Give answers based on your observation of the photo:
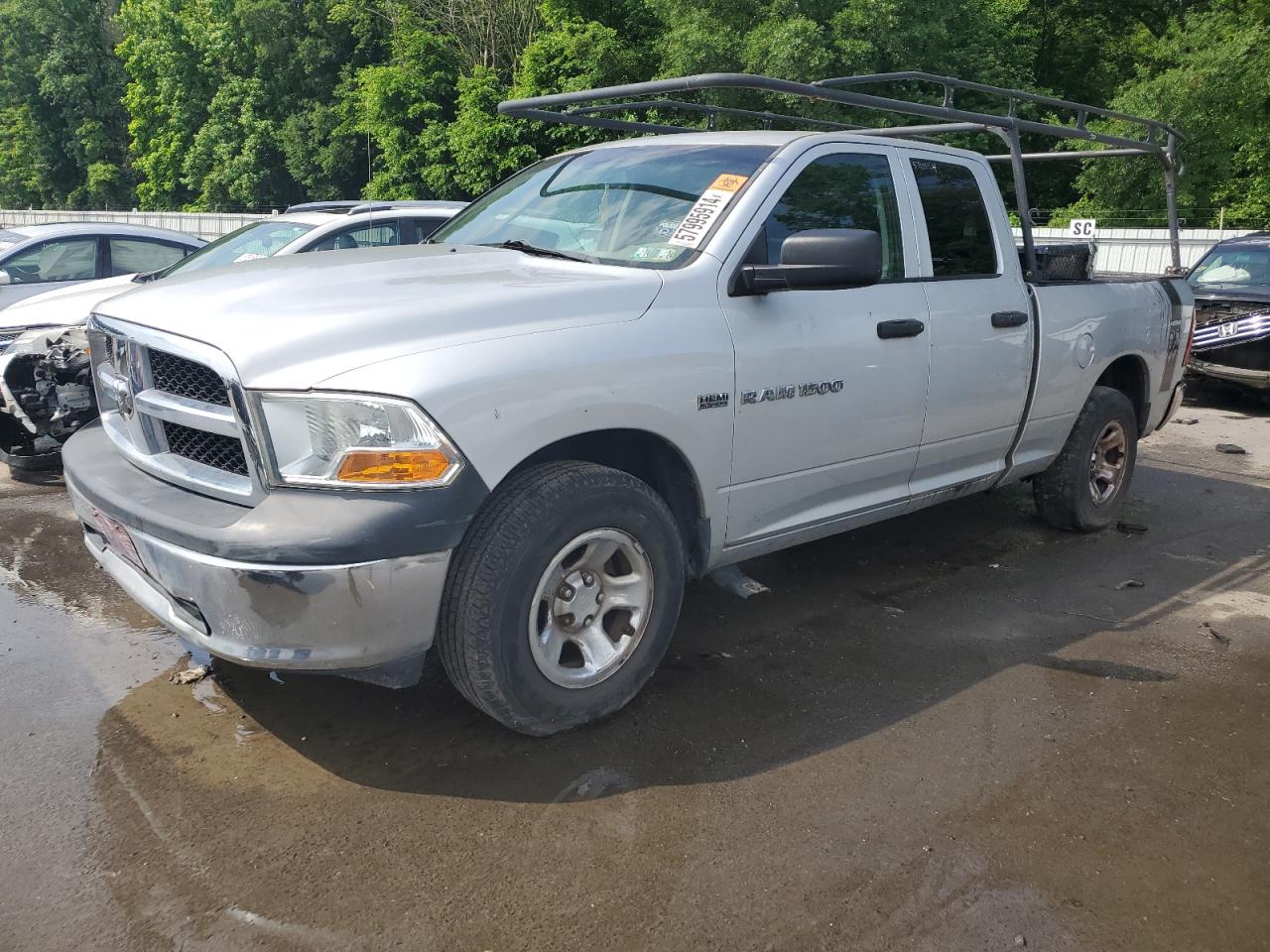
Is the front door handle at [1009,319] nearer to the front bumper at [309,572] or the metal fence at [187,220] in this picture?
the front bumper at [309,572]

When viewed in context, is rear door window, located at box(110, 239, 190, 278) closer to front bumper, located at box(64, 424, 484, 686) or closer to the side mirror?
front bumper, located at box(64, 424, 484, 686)

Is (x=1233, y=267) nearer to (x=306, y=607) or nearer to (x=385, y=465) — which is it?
(x=385, y=465)

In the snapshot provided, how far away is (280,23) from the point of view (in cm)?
3816

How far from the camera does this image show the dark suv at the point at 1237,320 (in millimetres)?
9969

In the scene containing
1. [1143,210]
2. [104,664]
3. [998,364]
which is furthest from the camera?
[1143,210]

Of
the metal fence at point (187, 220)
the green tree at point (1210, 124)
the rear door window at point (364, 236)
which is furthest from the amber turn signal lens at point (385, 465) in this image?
the metal fence at point (187, 220)

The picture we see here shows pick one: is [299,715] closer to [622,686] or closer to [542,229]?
[622,686]

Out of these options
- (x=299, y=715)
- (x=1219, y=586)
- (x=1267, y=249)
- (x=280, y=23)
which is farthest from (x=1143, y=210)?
(x=280, y=23)

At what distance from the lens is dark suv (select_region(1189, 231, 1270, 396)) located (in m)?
9.97

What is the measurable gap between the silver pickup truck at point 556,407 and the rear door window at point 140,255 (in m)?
6.22

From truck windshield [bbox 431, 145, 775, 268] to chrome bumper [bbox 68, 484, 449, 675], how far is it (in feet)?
4.82

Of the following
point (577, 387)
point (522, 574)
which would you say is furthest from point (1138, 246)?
point (522, 574)

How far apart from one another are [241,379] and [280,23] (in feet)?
133

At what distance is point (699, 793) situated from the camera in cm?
317
